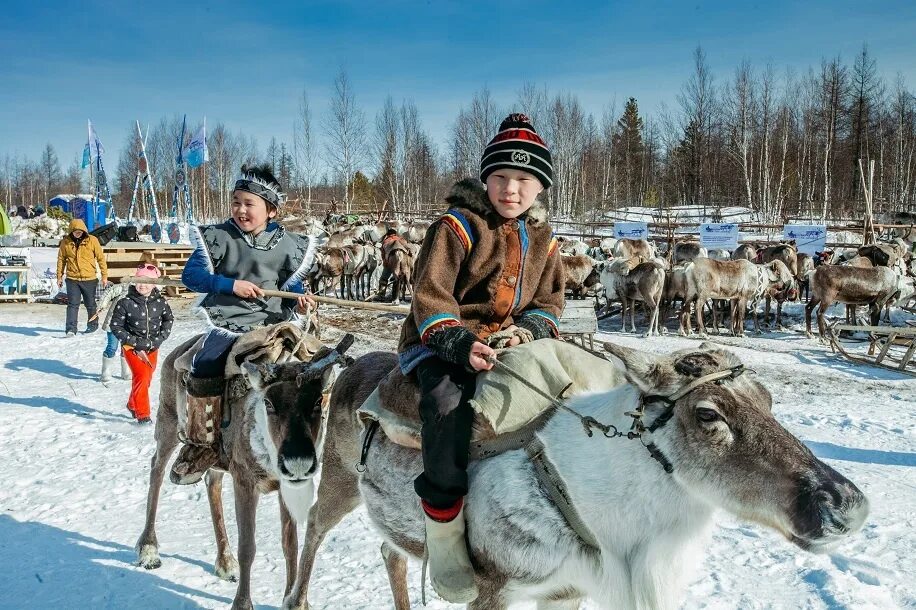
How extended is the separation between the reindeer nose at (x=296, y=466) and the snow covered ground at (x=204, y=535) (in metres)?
0.98

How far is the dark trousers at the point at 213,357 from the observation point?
3311mm

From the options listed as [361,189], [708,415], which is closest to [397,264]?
[708,415]

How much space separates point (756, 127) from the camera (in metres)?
42.0

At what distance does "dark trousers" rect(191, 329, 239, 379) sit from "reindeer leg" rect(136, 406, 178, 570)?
2.55ft

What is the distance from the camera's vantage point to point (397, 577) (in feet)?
10.3

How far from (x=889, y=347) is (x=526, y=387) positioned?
1198 cm

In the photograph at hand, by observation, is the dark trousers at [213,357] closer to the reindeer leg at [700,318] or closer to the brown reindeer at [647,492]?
the brown reindeer at [647,492]

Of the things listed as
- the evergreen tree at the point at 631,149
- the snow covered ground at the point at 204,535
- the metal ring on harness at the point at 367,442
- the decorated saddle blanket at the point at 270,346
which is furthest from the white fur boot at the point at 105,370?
the evergreen tree at the point at 631,149

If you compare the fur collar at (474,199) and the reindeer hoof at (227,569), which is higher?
the fur collar at (474,199)

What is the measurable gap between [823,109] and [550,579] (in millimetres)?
49691

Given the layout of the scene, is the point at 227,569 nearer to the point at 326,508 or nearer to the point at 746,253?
the point at 326,508

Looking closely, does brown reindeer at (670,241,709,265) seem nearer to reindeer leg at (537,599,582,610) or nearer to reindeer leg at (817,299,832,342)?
reindeer leg at (817,299,832,342)

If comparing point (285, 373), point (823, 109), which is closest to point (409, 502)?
point (285, 373)

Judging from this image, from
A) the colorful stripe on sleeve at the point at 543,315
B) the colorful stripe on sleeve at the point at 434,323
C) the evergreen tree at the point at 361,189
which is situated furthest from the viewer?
the evergreen tree at the point at 361,189
